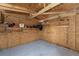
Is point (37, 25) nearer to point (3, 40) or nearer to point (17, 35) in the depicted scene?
point (17, 35)

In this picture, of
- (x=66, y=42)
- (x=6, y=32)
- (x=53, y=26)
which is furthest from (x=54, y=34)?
(x=6, y=32)

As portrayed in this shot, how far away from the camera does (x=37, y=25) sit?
9.55 feet

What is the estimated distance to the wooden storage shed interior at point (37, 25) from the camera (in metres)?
2.49

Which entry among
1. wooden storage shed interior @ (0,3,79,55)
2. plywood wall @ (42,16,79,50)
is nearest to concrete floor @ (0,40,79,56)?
wooden storage shed interior @ (0,3,79,55)

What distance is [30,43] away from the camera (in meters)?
3.40

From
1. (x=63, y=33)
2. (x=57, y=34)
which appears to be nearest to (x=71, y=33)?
(x=63, y=33)

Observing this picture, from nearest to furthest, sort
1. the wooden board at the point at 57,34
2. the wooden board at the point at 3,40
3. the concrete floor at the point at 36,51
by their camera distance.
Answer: the concrete floor at the point at 36,51
the wooden board at the point at 3,40
the wooden board at the point at 57,34

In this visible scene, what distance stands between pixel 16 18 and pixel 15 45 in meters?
1.34

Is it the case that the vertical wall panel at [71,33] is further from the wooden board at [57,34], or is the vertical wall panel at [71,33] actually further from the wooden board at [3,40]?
the wooden board at [3,40]

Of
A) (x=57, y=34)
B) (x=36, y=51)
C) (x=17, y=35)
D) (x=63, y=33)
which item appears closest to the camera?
(x=36, y=51)

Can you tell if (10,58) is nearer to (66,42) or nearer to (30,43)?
(30,43)

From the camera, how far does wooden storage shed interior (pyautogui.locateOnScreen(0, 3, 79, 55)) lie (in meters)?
2.49

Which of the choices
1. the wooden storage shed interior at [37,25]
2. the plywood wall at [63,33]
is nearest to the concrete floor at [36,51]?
the wooden storage shed interior at [37,25]

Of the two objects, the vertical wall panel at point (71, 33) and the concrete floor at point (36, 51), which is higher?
the vertical wall panel at point (71, 33)
